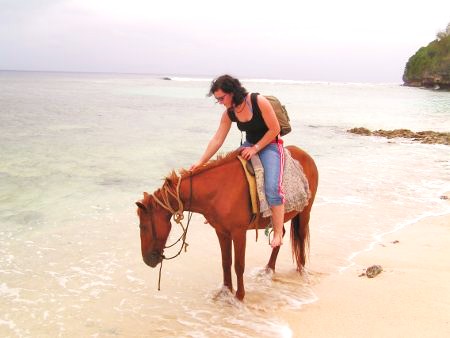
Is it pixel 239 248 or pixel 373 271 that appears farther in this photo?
pixel 373 271

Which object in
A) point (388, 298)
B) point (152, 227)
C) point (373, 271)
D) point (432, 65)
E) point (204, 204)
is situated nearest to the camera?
point (152, 227)

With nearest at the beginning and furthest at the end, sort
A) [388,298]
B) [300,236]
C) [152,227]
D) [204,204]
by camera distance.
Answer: [152,227] → [204,204] → [388,298] → [300,236]

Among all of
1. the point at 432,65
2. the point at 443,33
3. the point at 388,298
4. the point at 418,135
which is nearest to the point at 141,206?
the point at 388,298

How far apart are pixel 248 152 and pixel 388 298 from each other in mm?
2070

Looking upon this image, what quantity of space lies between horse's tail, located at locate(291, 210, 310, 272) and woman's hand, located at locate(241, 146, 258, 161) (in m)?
1.35

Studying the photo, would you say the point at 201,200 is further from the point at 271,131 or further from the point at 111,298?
the point at 111,298

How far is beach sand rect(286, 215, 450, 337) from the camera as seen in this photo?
3725 mm

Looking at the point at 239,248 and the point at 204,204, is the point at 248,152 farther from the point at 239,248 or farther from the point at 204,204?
the point at 239,248

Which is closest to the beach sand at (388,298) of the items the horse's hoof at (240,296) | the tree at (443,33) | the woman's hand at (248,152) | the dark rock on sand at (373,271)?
the dark rock on sand at (373,271)

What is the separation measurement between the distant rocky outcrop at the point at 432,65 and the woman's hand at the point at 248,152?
83.4 m

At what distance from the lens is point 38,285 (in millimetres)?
4797

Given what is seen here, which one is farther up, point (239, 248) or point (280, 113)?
point (280, 113)

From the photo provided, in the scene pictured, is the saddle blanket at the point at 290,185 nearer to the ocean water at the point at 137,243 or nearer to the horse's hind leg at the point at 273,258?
the horse's hind leg at the point at 273,258

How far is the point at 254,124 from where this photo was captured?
4090 millimetres
